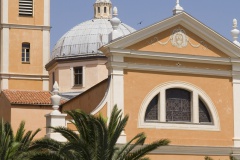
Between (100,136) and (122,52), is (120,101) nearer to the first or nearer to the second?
(122,52)

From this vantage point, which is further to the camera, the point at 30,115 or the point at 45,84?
the point at 45,84

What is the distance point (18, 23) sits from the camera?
50.3 meters

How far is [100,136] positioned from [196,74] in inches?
421

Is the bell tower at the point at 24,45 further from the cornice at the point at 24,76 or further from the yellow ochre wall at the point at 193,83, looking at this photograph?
the yellow ochre wall at the point at 193,83

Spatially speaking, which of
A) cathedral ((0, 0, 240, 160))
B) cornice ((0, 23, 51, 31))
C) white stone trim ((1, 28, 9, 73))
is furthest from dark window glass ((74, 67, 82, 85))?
cathedral ((0, 0, 240, 160))

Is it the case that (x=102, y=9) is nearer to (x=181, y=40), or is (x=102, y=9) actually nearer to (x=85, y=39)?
(x=85, y=39)

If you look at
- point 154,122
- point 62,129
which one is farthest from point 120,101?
point 62,129

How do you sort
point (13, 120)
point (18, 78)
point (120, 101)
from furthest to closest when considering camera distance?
point (18, 78) < point (13, 120) < point (120, 101)

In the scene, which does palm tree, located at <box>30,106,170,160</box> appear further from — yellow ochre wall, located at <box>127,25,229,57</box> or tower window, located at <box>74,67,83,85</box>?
tower window, located at <box>74,67,83,85</box>

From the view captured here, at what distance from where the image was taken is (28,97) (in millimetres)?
43625

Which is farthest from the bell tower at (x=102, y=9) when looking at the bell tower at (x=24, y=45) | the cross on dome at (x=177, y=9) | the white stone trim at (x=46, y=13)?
the cross on dome at (x=177, y=9)

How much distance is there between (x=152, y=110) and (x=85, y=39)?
610 inches

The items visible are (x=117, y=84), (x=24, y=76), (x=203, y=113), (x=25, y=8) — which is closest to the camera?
(x=117, y=84)

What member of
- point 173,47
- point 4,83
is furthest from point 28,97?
point 173,47
